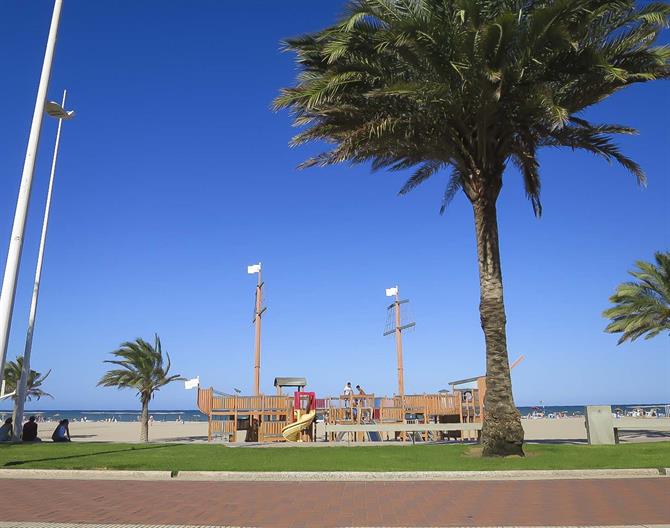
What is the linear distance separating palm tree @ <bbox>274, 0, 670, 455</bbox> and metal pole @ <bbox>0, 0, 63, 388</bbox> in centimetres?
508

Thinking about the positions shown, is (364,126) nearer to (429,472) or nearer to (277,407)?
(429,472)

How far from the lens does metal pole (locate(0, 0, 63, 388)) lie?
437 inches

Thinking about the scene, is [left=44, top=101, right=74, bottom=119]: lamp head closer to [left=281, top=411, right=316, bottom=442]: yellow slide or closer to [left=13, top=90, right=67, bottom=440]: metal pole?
[left=13, top=90, right=67, bottom=440]: metal pole

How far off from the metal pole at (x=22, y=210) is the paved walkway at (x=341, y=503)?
2992mm

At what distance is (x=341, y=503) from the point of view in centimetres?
→ 816

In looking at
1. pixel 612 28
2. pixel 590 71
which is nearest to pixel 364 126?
pixel 590 71

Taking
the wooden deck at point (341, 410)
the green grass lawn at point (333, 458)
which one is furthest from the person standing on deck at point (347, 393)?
the green grass lawn at point (333, 458)

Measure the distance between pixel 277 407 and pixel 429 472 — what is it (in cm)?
1182

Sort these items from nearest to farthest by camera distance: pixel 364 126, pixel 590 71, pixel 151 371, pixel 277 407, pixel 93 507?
1. pixel 93 507
2. pixel 590 71
3. pixel 364 126
4. pixel 277 407
5. pixel 151 371

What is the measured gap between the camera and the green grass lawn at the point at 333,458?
11.4 metres

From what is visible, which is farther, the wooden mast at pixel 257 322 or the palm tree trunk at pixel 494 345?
the wooden mast at pixel 257 322

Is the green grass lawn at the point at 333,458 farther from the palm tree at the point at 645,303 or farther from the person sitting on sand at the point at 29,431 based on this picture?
the palm tree at the point at 645,303

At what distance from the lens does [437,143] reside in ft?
48.1

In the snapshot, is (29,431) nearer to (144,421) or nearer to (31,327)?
(31,327)
